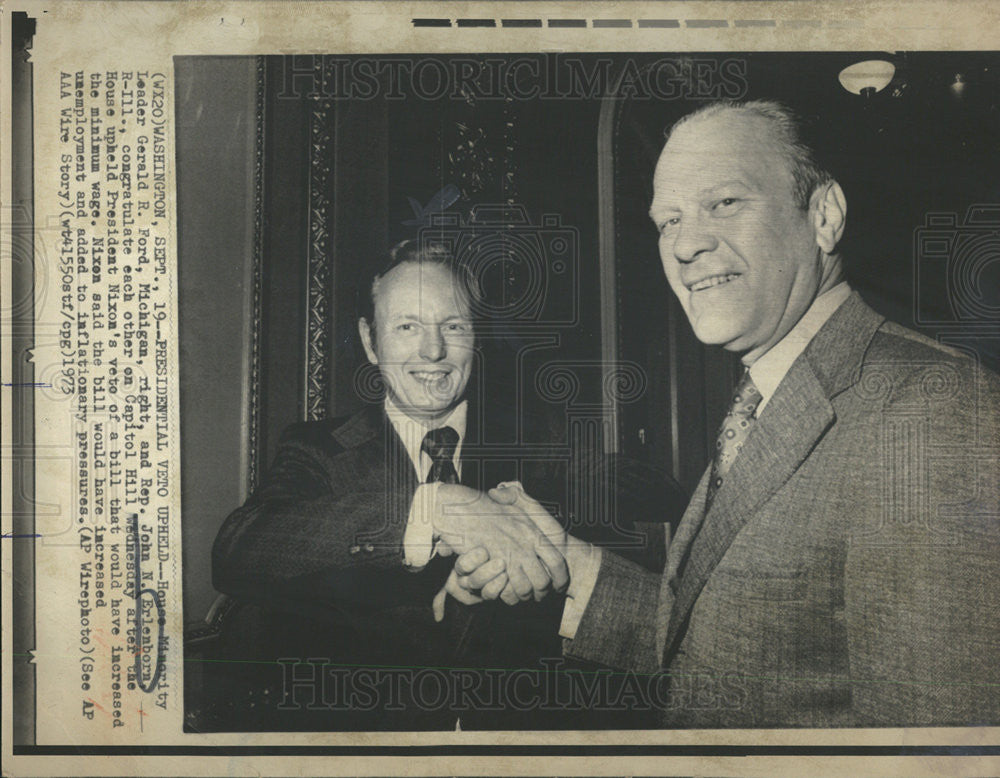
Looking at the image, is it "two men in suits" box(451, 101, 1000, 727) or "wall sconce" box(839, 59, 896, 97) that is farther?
"wall sconce" box(839, 59, 896, 97)

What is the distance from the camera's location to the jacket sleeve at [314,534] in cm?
229

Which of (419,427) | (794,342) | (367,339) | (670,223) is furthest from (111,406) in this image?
(794,342)

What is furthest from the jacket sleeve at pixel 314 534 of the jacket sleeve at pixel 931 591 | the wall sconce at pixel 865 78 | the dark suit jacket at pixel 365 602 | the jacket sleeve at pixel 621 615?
the wall sconce at pixel 865 78

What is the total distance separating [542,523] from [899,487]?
1.00 meters

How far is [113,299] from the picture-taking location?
2334mm

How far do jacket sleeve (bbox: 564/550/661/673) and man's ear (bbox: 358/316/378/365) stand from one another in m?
0.87

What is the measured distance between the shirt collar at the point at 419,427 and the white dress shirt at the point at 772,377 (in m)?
0.47

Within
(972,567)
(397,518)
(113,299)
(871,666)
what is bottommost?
(871,666)

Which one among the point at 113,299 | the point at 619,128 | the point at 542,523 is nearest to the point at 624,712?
the point at 542,523

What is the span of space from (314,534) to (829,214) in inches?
67.4

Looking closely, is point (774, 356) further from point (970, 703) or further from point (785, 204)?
point (970, 703)

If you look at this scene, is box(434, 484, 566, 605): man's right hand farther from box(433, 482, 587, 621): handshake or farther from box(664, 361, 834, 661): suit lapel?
box(664, 361, 834, 661): suit lapel

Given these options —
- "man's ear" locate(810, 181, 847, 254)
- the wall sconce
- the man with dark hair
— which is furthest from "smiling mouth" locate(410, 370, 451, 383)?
the wall sconce

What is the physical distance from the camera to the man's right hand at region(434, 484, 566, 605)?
229 cm
